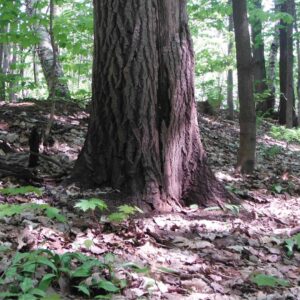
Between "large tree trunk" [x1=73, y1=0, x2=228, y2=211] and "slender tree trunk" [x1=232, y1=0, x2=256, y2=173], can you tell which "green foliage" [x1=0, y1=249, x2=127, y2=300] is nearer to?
"large tree trunk" [x1=73, y1=0, x2=228, y2=211]

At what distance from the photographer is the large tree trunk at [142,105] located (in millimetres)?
4289

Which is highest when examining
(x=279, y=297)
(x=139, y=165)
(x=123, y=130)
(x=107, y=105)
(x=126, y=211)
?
(x=107, y=105)

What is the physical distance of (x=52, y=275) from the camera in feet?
8.48

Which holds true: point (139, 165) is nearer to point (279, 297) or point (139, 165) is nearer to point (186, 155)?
point (186, 155)

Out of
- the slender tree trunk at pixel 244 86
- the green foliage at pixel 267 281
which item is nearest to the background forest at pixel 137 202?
the green foliage at pixel 267 281

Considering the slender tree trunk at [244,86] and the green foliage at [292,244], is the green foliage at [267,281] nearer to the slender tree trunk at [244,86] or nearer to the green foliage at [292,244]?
the green foliage at [292,244]

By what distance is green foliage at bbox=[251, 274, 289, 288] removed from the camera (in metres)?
3.08

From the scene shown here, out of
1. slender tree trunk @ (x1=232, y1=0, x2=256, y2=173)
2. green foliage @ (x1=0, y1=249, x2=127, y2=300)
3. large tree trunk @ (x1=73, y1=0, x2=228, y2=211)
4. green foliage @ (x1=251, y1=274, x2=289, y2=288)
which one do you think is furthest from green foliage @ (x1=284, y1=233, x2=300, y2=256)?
slender tree trunk @ (x1=232, y1=0, x2=256, y2=173)

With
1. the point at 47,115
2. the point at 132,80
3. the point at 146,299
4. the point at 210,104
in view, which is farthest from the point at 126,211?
the point at 210,104

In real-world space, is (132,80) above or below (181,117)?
above

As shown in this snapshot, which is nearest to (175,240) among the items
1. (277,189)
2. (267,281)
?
(267,281)

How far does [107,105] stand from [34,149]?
134 cm

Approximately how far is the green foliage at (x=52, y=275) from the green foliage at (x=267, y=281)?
3.38 feet

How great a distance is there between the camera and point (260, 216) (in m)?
4.79
